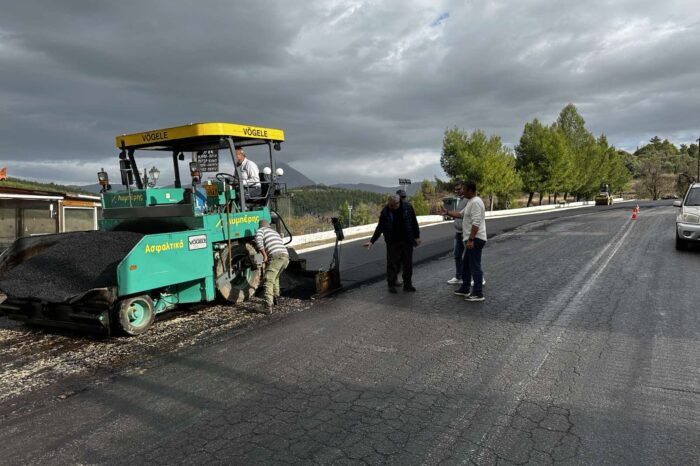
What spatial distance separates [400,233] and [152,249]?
4048mm

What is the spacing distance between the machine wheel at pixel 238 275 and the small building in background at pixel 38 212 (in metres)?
6.65

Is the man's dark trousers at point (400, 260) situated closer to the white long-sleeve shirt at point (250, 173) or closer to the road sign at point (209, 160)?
the white long-sleeve shirt at point (250, 173)

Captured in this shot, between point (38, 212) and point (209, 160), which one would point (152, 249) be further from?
point (38, 212)

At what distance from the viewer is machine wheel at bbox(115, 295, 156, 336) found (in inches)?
214

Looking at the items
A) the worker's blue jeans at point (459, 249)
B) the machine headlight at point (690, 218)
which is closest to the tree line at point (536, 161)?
the machine headlight at point (690, 218)

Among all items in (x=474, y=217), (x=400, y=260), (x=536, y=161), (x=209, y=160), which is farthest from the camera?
(x=536, y=161)

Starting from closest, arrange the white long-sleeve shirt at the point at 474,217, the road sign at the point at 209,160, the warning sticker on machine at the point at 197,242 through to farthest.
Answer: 1. the warning sticker on machine at the point at 197,242
2. the white long-sleeve shirt at the point at 474,217
3. the road sign at the point at 209,160

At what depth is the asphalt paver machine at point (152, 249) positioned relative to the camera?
5477 mm

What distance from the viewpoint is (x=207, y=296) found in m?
6.52

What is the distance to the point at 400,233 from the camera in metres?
8.12

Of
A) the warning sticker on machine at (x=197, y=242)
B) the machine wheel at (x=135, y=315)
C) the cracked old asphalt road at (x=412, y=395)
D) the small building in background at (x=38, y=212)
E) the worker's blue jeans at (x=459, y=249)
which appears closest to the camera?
the cracked old asphalt road at (x=412, y=395)

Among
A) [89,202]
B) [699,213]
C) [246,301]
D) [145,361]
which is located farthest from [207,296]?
[699,213]

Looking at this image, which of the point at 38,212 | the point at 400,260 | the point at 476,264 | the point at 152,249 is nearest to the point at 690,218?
the point at 476,264

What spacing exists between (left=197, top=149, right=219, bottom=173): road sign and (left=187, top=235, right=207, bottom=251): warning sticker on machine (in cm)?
158
